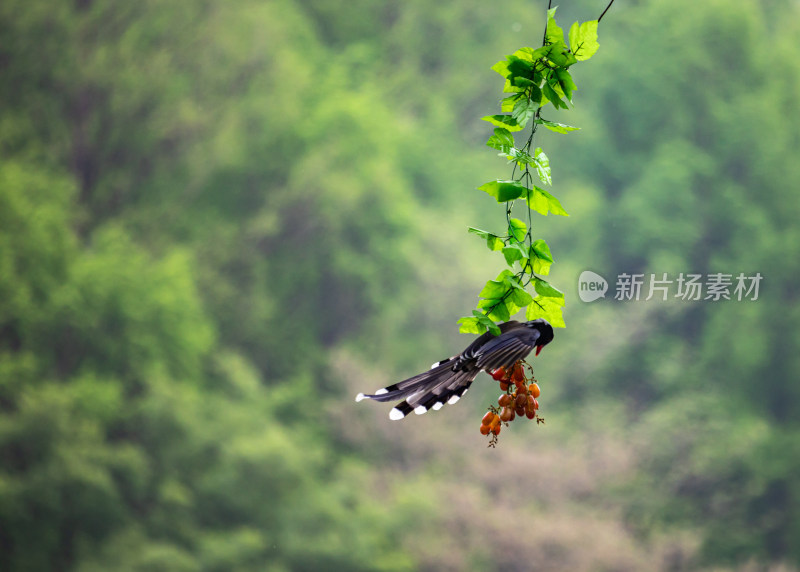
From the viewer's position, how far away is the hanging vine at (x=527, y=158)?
797 mm

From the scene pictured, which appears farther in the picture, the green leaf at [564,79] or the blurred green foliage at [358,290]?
the blurred green foliage at [358,290]

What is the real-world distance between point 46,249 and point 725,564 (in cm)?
698

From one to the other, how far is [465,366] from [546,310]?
93mm

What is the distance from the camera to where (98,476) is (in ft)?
26.2

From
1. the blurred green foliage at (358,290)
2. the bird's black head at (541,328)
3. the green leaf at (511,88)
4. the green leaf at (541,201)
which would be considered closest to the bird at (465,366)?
the bird's black head at (541,328)

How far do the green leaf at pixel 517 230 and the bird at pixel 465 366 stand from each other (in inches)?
3.2

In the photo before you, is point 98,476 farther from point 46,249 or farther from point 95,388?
point 46,249

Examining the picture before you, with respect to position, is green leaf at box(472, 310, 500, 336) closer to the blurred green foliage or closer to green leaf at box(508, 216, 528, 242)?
green leaf at box(508, 216, 528, 242)

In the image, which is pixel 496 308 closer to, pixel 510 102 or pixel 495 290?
pixel 495 290

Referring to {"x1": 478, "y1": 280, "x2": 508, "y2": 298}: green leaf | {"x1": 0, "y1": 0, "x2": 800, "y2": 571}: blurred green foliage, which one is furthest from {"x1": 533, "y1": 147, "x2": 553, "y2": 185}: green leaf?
{"x1": 0, "y1": 0, "x2": 800, "y2": 571}: blurred green foliage

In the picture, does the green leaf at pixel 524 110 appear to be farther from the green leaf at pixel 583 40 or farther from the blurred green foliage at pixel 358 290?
the blurred green foliage at pixel 358 290

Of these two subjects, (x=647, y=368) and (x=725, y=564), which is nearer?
(x=725, y=564)

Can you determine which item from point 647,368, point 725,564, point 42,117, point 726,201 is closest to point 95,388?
point 42,117

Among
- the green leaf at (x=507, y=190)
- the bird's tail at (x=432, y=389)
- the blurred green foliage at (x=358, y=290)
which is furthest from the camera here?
the blurred green foliage at (x=358, y=290)
